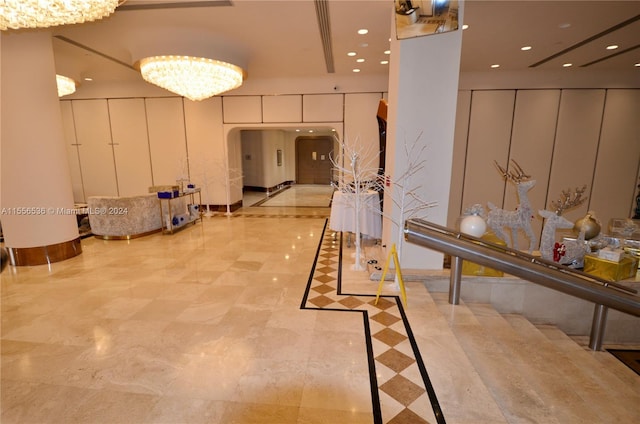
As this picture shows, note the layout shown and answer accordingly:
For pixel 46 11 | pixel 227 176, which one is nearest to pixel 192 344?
pixel 46 11

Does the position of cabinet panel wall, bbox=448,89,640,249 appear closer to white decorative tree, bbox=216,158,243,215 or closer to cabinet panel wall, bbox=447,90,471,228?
cabinet panel wall, bbox=447,90,471,228

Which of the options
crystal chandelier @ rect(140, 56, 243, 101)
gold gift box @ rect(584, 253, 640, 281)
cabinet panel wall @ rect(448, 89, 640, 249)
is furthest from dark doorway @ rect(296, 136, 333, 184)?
gold gift box @ rect(584, 253, 640, 281)

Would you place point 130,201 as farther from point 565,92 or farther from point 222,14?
point 565,92

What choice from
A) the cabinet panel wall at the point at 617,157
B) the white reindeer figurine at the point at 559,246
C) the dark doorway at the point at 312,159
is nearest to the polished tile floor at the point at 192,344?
the white reindeer figurine at the point at 559,246

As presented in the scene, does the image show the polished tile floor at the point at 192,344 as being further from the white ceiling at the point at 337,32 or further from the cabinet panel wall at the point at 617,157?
the cabinet panel wall at the point at 617,157

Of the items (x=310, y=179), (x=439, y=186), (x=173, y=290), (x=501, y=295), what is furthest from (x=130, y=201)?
(x=310, y=179)

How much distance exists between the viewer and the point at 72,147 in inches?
357

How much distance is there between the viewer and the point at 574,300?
→ 3.85 meters

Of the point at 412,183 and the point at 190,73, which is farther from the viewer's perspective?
the point at 190,73

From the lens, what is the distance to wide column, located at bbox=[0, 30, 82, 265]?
164 inches

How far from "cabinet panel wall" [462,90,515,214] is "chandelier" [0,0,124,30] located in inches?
306

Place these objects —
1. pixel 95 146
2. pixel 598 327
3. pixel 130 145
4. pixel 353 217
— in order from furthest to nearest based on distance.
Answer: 1. pixel 95 146
2. pixel 130 145
3. pixel 353 217
4. pixel 598 327

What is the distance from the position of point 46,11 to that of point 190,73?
8.61 ft

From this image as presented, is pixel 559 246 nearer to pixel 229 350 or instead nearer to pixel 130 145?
pixel 229 350
